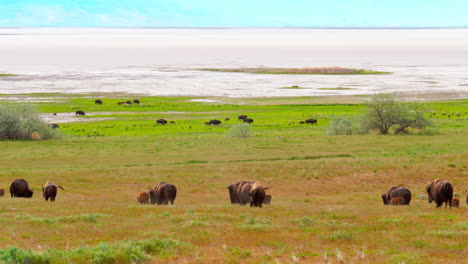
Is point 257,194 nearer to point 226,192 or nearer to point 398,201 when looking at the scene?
point 398,201

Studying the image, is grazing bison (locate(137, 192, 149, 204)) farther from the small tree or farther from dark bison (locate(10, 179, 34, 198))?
the small tree

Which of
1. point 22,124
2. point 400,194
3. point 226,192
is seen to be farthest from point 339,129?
point 400,194

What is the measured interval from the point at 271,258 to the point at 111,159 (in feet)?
97.6

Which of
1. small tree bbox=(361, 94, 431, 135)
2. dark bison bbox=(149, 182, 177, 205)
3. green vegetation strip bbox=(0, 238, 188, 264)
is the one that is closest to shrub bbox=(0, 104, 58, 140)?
small tree bbox=(361, 94, 431, 135)

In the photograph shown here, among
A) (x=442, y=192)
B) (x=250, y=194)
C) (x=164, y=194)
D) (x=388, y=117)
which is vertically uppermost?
(x=388, y=117)

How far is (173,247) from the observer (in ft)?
50.6

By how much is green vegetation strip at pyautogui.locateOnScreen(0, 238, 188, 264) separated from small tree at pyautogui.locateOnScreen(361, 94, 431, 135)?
47559mm

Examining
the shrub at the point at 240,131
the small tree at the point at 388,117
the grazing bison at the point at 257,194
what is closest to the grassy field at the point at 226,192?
the grazing bison at the point at 257,194

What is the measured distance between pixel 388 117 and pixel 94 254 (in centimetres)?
4944

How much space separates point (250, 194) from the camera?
23.3 metres

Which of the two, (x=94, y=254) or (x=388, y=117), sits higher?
(x=388, y=117)

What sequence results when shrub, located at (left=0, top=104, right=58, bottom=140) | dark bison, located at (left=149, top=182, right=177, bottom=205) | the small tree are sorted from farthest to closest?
1. the small tree
2. shrub, located at (left=0, top=104, right=58, bottom=140)
3. dark bison, located at (left=149, top=182, right=177, bottom=205)

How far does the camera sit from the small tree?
59.2 m

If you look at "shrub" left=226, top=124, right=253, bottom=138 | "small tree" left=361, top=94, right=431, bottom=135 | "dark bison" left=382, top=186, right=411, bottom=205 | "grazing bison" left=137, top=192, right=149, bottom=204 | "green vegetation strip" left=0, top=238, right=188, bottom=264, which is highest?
"small tree" left=361, top=94, right=431, bottom=135
